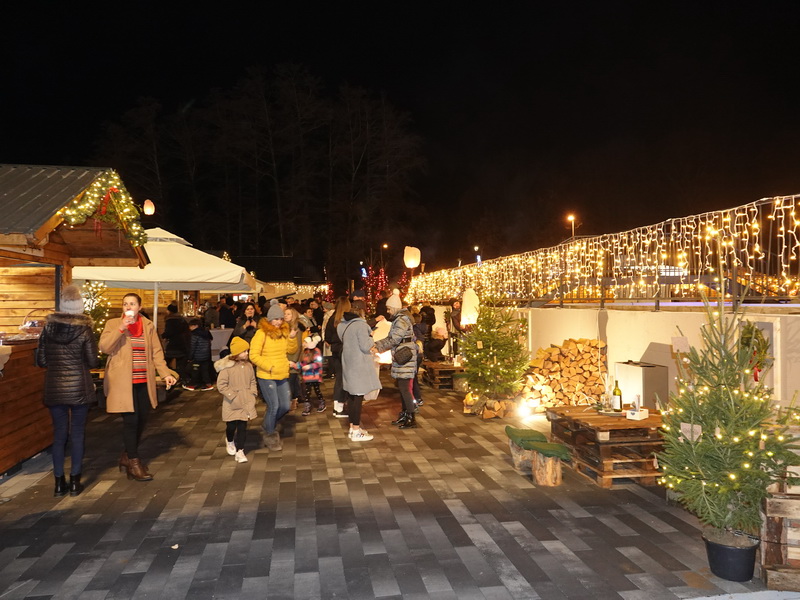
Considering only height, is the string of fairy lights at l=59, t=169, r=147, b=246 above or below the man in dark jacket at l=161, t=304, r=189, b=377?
above

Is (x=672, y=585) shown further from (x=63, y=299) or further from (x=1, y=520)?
(x=63, y=299)

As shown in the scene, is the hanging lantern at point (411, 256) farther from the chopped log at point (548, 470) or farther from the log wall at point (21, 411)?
the chopped log at point (548, 470)

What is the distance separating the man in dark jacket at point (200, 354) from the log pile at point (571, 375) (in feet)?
23.2

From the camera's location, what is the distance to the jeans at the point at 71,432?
564 centimetres

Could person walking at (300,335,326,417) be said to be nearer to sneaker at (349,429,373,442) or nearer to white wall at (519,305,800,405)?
sneaker at (349,429,373,442)

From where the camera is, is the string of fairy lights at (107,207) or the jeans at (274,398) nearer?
the string of fairy lights at (107,207)

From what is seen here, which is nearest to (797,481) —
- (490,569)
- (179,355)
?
(490,569)

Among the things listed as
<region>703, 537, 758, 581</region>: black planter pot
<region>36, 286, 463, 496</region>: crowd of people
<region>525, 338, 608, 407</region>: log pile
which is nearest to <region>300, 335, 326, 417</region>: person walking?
<region>36, 286, 463, 496</region>: crowd of people

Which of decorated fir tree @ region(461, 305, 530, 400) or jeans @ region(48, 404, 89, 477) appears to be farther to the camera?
decorated fir tree @ region(461, 305, 530, 400)

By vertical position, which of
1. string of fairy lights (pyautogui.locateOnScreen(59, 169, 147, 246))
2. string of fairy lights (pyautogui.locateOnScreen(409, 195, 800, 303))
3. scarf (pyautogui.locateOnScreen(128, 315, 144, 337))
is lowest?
scarf (pyautogui.locateOnScreen(128, 315, 144, 337))

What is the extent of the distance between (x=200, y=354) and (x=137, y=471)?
7.20m

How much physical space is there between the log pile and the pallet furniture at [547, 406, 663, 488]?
2.99 m

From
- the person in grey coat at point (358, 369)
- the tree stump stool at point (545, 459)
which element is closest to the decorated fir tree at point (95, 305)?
the person in grey coat at point (358, 369)

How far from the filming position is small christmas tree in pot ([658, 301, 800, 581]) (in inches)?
151
